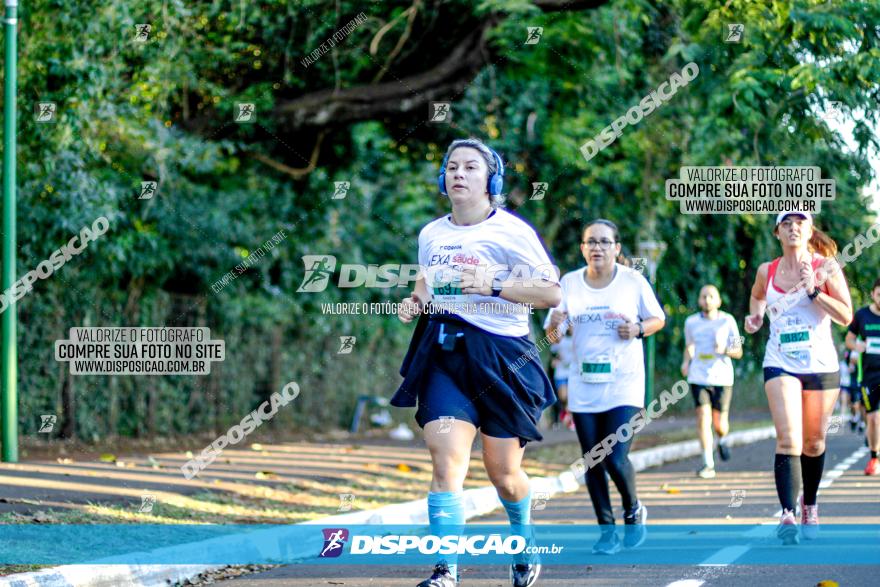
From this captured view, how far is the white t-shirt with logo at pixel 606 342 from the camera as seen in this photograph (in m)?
8.77

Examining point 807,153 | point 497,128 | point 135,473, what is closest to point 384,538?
point 135,473

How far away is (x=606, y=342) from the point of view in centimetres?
888

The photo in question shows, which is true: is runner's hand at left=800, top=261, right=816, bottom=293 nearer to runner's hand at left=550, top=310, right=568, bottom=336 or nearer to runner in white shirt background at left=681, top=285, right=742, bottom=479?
runner's hand at left=550, top=310, right=568, bottom=336

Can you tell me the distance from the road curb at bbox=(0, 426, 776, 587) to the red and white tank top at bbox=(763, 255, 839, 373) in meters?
2.22

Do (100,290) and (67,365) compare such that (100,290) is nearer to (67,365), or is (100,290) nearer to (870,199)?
(67,365)

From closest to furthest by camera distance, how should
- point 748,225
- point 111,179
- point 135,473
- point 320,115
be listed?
point 135,473 → point 111,179 → point 320,115 → point 748,225

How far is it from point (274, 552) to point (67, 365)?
7.81 meters

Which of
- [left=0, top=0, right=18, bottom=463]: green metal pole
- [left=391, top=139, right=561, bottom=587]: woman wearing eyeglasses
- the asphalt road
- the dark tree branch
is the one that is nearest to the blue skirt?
[left=391, top=139, right=561, bottom=587]: woman wearing eyeglasses

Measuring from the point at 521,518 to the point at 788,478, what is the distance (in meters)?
2.54

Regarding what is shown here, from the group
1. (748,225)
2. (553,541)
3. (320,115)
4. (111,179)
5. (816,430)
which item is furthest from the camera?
(748,225)

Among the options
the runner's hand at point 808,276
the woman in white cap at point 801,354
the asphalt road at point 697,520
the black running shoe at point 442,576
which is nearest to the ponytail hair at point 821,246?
the woman in white cap at point 801,354

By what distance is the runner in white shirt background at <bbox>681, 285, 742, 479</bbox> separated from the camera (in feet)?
49.9

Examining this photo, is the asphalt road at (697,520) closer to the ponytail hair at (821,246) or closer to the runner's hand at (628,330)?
the runner's hand at (628,330)

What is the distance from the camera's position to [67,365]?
52.6 ft
